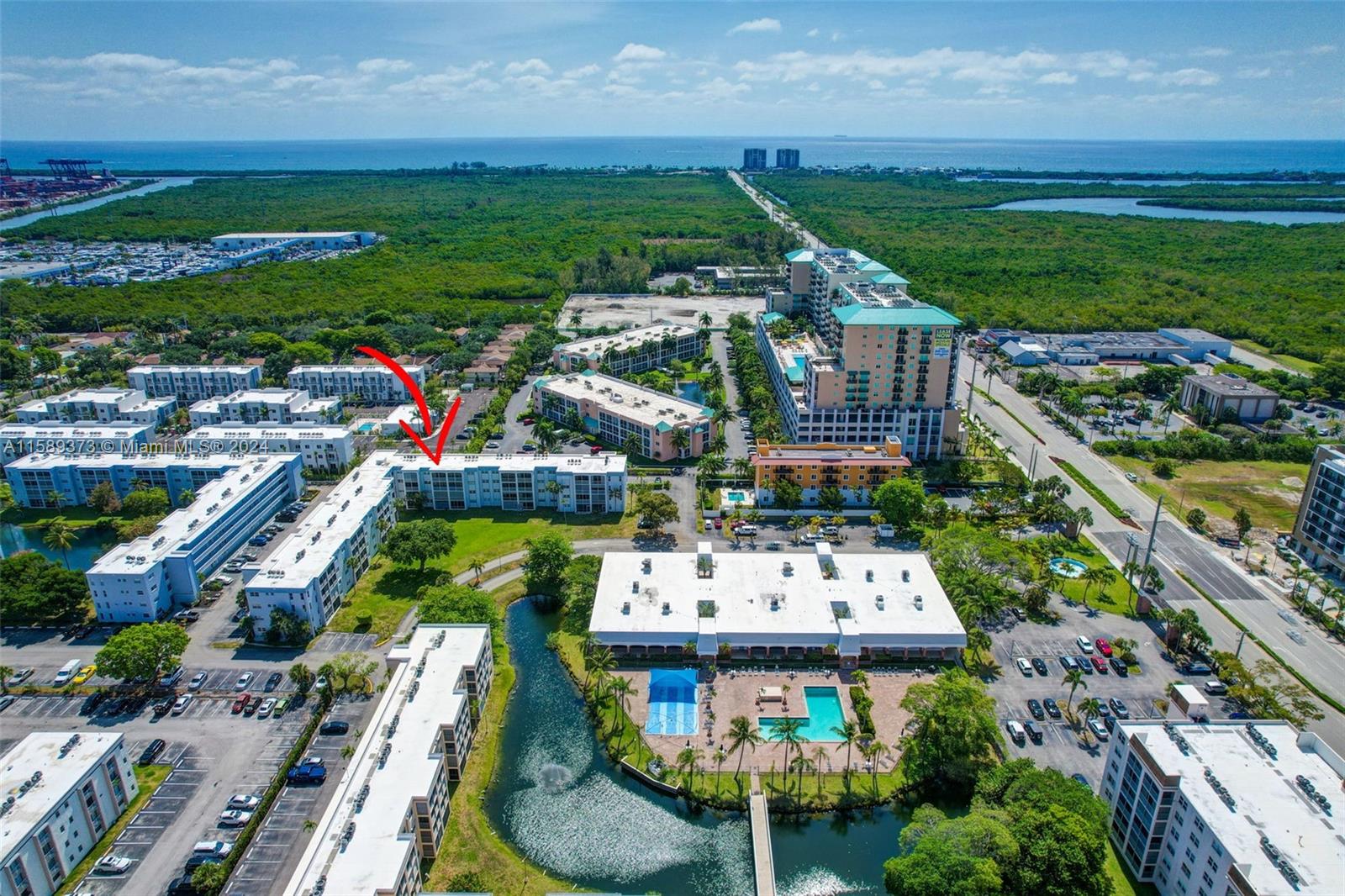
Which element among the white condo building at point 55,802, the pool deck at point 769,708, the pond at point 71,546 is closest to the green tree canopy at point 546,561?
the pool deck at point 769,708

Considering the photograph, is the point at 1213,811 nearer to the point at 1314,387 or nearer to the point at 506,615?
the point at 506,615

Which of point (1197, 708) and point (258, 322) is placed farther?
point (258, 322)

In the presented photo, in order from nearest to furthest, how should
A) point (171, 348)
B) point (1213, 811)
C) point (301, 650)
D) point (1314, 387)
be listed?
1. point (1213, 811)
2. point (301, 650)
3. point (1314, 387)
4. point (171, 348)

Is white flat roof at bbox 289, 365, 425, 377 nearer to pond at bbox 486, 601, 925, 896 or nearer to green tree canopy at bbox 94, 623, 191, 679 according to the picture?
green tree canopy at bbox 94, 623, 191, 679

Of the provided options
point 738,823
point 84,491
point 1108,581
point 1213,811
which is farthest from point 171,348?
point 1213,811

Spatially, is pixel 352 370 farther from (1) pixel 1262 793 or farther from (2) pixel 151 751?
(1) pixel 1262 793

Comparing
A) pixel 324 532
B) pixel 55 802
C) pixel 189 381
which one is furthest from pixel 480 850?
pixel 189 381

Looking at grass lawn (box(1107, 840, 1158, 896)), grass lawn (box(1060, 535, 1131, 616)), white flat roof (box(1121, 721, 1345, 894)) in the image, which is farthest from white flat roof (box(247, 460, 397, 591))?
grass lawn (box(1060, 535, 1131, 616))
